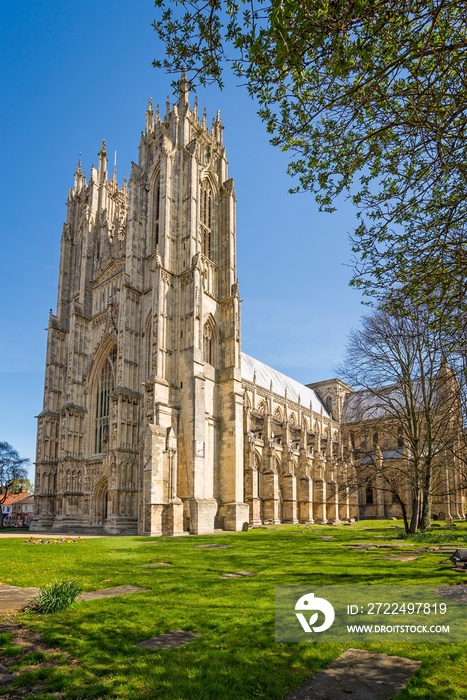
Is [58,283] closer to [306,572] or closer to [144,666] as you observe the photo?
[306,572]

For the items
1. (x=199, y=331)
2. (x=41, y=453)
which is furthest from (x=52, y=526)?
(x=199, y=331)

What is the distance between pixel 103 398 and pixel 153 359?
893cm

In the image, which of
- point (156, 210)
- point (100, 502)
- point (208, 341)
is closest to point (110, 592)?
point (208, 341)

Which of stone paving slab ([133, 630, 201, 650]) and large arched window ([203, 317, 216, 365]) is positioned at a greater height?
large arched window ([203, 317, 216, 365])

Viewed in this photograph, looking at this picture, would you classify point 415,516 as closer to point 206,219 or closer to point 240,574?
point 240,574

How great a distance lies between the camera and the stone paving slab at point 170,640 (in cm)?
541

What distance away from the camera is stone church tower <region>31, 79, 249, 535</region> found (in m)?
29.0

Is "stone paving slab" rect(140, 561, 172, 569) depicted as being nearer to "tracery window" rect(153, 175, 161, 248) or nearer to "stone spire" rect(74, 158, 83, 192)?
"tracery window" rect(153, 175, 161, 248)

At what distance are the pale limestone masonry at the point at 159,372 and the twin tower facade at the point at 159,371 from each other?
0.34ft

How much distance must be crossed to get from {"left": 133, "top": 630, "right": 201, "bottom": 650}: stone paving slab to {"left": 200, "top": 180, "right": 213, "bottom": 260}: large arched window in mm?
31808

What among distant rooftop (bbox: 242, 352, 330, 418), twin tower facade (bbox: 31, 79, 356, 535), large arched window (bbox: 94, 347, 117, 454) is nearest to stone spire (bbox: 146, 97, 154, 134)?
twin tower facade (bbox: 31, 79, 356, 535)

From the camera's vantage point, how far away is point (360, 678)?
4504 millimetres

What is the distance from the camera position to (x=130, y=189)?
120 feet

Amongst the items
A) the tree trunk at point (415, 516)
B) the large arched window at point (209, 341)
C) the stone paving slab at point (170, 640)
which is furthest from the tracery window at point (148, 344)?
the stone paving slab at point (170, 640)
